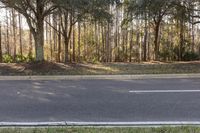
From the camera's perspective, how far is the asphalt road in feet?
22.9

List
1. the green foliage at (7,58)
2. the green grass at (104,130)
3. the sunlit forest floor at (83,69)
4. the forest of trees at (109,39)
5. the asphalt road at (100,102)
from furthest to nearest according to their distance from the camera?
1. the forest of trees at (109,39)
2. the green foliage at (7,58)
3. the sunlit forest floor at (83,69)
4. the asphalt road at (100,102)
5. the green grass at (104,130)

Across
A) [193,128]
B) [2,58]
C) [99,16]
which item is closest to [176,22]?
[99,16]

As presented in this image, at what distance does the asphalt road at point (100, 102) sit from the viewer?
22.9 ft

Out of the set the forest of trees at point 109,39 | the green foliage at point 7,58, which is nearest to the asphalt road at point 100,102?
the green foliage at point 7,58

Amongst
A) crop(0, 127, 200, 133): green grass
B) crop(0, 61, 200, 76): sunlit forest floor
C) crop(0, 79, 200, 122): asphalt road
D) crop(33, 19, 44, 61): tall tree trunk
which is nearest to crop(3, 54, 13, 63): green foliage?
crop(33, 19, 44, 61): tall tree trunk

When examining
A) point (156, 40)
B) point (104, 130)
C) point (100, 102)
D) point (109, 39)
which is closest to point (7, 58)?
point (109, 39)

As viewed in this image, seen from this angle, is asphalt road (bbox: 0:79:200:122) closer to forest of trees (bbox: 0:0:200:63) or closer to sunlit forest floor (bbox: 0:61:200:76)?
sunlit forest floor (bbox: 0:61:200:76)

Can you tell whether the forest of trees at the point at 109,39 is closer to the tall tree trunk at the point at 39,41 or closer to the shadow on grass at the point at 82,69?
the tall tree trunk at the point at 39,41

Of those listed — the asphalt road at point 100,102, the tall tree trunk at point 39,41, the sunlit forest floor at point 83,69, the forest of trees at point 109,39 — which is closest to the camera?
the asphalt road at point 100,102

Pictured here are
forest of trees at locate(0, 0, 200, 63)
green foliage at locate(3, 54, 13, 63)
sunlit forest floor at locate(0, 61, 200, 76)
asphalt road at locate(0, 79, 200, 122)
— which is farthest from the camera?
forest of trees at locate(0, 0, 200, 63)

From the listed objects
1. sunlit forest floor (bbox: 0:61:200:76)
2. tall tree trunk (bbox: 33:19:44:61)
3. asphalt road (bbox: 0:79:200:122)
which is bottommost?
asphalt road (bbox: 0:79:200:122)

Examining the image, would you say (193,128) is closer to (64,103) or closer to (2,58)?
(64,103)

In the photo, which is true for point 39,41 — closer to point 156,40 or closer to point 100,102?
point 156,40

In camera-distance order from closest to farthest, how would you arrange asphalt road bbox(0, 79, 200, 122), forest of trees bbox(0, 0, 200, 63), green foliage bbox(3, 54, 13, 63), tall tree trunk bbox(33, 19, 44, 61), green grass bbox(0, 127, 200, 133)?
1. green grass bbox(0, 127, 200, 133)
2. asphalt road bbox(0, 79, 200, 122)
3. tall tree trunk bbox(33, 19, 44, 61)
4. green foliage bbox(3, 54, 13, 63)
5. forest of trees bbox(0, 0, 200, 63)
